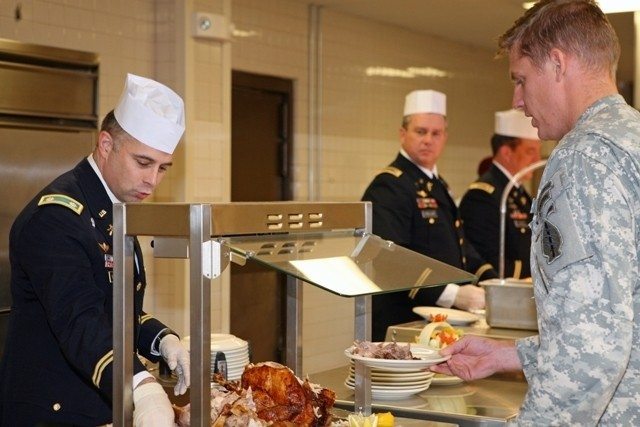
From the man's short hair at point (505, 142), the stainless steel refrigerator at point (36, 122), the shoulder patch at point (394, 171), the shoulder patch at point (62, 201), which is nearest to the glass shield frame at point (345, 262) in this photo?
the shoulder patch at point (62, 201)

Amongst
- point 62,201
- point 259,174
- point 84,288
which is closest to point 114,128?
point 62,201

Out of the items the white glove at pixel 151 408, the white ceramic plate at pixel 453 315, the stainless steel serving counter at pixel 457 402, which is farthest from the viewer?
the white ceramic plate at pixel 453 315

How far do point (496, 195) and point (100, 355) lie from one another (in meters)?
3.80

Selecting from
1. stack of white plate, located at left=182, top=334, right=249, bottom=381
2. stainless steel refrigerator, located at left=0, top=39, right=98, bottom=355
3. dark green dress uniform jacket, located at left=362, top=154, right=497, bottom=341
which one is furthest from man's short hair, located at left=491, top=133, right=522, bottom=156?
stack of white plate, located at left=182, top=334, right=249, bottom=381

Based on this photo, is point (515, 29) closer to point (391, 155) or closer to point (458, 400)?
point (458, 400)

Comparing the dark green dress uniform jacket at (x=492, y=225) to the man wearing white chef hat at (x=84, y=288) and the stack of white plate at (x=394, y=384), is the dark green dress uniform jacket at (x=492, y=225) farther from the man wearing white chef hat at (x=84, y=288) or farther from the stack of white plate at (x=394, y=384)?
the man wearing white chef hat at (x=84, y=288)

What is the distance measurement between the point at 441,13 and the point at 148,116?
18.1 feet

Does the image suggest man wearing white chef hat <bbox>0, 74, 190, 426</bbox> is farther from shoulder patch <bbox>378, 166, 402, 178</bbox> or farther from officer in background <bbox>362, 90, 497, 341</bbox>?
shoulder patch <bbox>378, 166, 402, 178</bbox>

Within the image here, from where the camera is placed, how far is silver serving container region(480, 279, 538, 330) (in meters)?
3.78

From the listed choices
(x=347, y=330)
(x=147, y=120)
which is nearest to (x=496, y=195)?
(x=347, y=330)

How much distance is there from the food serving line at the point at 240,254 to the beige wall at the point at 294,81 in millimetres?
3189

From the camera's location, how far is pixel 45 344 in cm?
240

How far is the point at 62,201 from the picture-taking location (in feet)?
7.80

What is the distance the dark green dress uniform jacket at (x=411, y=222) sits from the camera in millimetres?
4418
